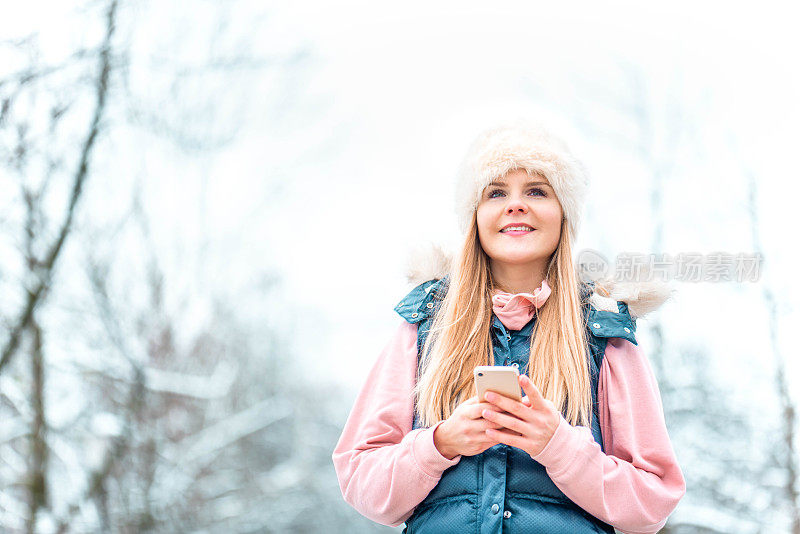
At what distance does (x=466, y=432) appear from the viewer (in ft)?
4.84

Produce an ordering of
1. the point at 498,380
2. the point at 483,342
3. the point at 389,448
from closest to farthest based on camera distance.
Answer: the point at 498,380
the point at 389,448
the point at 483,342

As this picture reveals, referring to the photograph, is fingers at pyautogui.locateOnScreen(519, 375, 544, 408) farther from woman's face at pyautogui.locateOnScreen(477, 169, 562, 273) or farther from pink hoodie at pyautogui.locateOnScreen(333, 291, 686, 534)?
woman's face at pyautogui.locateOnScreen(477, 169, 562, 273)

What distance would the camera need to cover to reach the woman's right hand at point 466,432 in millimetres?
1465

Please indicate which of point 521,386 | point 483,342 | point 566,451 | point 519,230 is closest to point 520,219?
point 519,230

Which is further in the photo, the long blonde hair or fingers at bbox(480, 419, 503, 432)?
the long blonde hair

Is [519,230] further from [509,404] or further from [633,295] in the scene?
[509,404]

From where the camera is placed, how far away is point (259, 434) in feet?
35.7

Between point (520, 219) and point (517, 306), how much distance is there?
214 mm

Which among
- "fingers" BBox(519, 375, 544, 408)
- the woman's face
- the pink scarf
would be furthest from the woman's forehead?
"fingers" BBox(519, 375, 544, 408)

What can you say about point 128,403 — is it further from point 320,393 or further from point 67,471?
point 320,393

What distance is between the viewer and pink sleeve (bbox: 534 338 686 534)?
145 centimetres

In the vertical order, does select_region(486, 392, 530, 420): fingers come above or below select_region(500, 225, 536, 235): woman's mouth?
below

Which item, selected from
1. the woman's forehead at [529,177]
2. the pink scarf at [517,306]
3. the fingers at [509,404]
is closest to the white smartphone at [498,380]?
the fingers at [509,404]

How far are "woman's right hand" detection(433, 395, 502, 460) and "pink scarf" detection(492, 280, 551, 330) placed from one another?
0.31 meters
